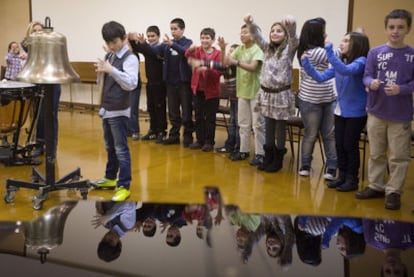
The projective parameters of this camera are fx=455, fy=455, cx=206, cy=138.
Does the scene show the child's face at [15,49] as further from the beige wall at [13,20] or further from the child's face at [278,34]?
the beige wall at [13,20]

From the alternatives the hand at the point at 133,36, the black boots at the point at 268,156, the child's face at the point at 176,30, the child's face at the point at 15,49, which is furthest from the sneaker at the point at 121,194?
the child's face at the point at 15,49

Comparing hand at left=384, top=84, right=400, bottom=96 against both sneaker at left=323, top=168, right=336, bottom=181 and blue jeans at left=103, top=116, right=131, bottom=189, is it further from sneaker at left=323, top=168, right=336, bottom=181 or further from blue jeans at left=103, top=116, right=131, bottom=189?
blue jeans at left=103, top=116, right=131, bottom=189

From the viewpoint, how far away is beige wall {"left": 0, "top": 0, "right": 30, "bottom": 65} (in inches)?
417

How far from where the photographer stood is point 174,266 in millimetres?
1419

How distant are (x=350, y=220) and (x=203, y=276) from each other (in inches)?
27.5

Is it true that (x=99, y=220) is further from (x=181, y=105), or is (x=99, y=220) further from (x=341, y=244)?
(x=181, y=105)

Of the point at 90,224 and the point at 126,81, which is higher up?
the point at 126,81

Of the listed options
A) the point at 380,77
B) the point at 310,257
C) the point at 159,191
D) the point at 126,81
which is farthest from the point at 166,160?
the point at 310,257

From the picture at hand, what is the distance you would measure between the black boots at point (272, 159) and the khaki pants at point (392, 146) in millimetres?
1086

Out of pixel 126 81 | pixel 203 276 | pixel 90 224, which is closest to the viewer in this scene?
pixel 203 276

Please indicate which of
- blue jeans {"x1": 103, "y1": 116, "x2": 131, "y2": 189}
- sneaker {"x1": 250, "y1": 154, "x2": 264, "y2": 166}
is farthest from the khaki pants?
blue jeans {"x1": 103, "y1": 116, "x2": 131, "y2": 189}

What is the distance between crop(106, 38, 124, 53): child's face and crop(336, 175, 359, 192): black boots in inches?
90.8

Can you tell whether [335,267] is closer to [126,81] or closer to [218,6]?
[126,81]

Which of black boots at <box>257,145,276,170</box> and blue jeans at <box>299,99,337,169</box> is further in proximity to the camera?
black boots at <box>257,145,276,170</box>
